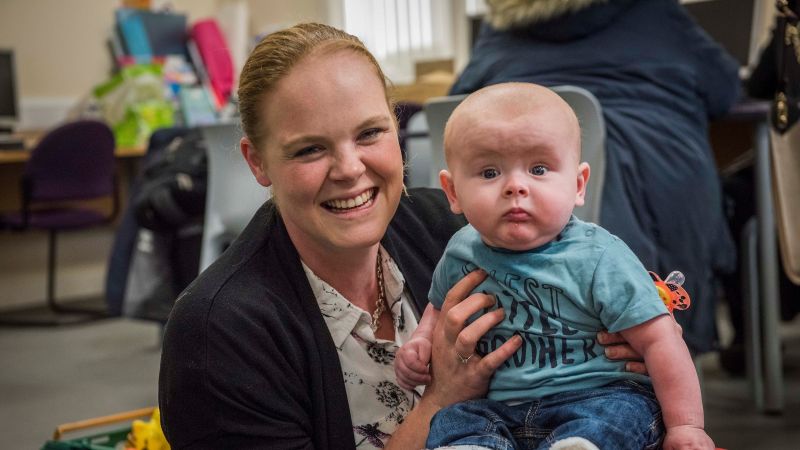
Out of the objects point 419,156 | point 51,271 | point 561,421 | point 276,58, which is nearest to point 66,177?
point 51,271

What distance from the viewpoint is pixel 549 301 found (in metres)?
1.00

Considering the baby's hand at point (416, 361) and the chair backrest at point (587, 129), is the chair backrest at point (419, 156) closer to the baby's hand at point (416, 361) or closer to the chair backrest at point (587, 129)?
the chair backrest at point (587, 129)

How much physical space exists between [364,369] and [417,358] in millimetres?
135

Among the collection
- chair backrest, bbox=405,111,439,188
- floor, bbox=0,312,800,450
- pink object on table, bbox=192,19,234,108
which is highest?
chair backrest, bbox=405,111,439,188

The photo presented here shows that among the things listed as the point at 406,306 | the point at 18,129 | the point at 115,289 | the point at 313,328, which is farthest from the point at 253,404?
the point at 18,129

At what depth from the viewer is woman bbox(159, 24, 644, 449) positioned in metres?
1.08

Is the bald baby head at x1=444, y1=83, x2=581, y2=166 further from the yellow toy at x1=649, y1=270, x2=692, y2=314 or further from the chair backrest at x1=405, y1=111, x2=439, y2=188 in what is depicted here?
the chair backrest at x1=405, y1=111, x2=439, y2=188

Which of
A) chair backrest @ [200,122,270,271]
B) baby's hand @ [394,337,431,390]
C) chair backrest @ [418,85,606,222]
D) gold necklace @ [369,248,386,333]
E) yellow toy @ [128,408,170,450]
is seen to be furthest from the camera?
chair backrest @ [200,122,270,271]

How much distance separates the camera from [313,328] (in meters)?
1.15

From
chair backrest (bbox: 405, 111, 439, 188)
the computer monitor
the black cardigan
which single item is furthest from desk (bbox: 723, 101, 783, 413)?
the computer monitor

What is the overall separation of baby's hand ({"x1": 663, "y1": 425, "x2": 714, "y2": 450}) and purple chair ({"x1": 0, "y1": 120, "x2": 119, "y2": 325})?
4219 mm

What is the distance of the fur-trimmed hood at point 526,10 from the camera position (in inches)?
87.6

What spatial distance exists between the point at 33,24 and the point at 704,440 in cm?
551

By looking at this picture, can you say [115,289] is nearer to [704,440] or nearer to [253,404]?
[253,404]
